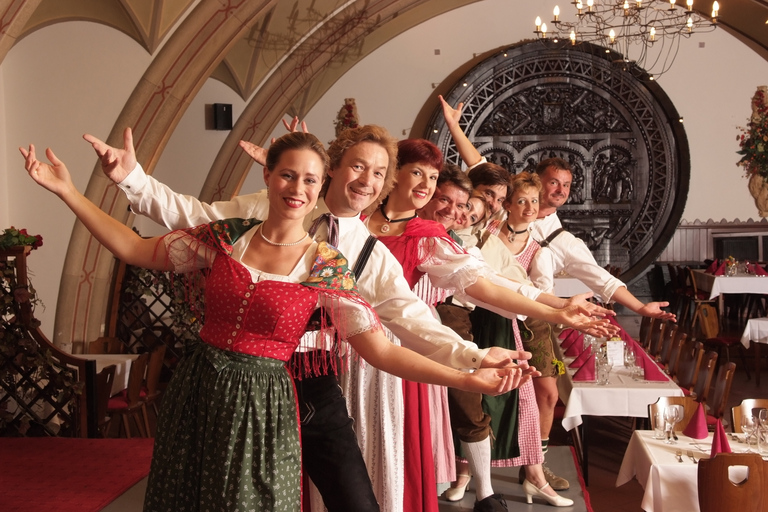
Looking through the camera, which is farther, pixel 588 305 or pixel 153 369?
pixel 153 369

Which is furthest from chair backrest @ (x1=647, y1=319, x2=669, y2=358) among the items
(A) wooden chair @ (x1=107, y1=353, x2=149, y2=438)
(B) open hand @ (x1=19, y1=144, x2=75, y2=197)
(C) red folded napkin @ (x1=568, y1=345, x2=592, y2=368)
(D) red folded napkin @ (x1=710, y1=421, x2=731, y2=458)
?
(B) open hand @ (x1=19, y1=144, x2=75, y2=197)

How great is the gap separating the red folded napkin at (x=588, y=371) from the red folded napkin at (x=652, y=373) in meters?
0.30

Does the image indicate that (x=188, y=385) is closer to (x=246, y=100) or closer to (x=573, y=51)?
(x=246, y=100)

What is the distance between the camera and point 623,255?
12.1 meters

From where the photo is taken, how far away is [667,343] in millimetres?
6203

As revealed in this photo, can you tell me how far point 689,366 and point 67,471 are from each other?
381cm

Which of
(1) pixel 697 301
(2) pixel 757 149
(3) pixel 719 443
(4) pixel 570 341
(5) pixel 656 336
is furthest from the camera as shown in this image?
(2) pixel 757 149

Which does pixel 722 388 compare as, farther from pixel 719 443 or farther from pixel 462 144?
pixel 462 144

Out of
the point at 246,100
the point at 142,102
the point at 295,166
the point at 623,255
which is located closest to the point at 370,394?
the point at 295,166

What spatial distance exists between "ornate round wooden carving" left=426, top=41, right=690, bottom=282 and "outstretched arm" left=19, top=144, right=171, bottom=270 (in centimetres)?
989

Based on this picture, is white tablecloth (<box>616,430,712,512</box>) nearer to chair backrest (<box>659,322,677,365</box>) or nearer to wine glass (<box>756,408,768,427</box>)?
wine glass (<box>756,408,768,427</box>)

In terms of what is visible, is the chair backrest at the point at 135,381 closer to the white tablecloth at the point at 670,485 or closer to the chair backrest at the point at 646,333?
the white tablecloth at the point at 670,485

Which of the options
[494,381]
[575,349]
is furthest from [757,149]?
[494,381]

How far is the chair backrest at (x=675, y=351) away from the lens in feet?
18.8
